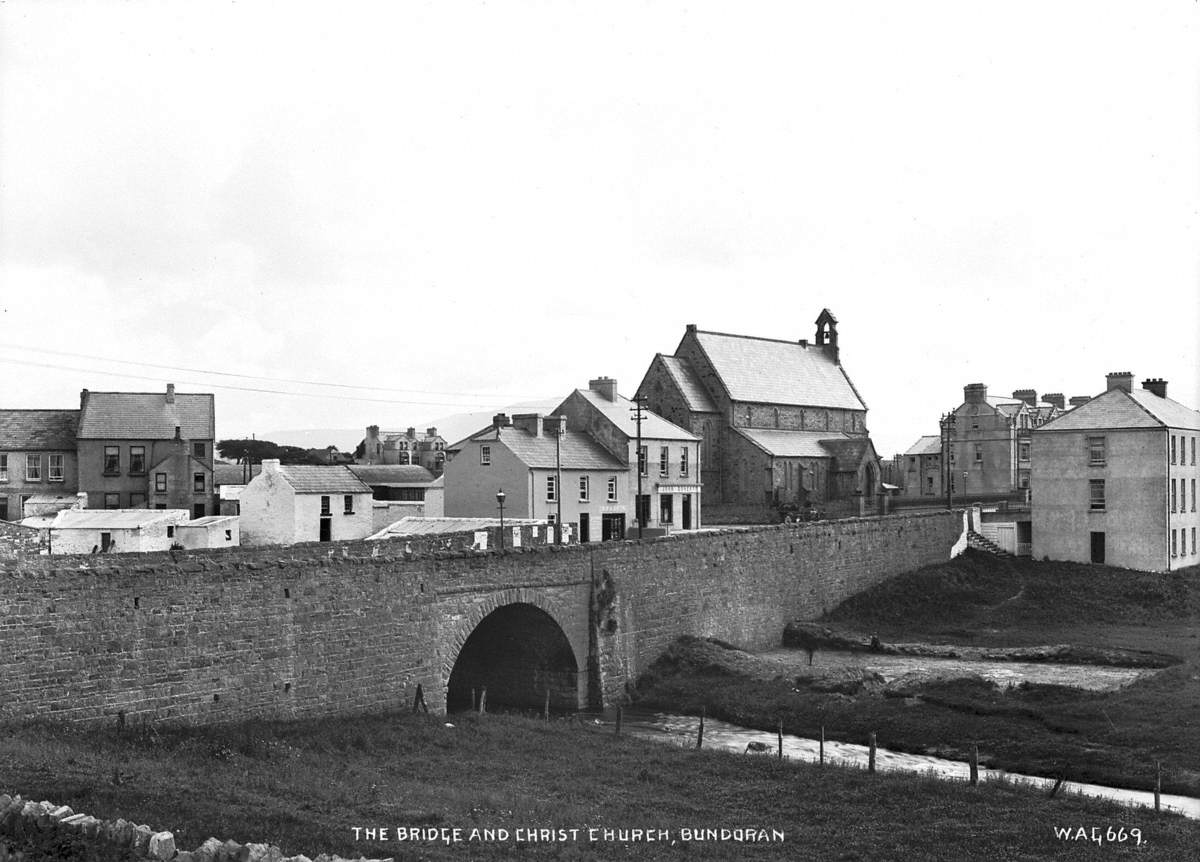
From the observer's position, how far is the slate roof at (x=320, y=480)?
5659 cm

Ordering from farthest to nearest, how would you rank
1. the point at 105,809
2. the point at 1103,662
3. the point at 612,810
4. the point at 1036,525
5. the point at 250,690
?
the point at 1036,525 < the point at 1103,662 < the point at 250,690 < the point at 612,810 < the point at 105,809

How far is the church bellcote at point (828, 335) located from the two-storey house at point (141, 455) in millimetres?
47190

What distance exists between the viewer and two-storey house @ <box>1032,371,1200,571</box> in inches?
2269

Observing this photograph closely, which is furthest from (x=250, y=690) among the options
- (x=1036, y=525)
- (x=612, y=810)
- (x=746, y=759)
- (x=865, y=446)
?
(x=865, y=446)

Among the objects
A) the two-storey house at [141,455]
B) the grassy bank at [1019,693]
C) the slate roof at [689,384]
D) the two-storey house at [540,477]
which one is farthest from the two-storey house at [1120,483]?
the two-storey house at [141,455]

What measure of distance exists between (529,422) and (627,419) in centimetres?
684

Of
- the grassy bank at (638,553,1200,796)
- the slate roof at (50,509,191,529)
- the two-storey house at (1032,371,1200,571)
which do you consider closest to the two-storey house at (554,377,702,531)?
the grassy bank at (638,553,1200,796)

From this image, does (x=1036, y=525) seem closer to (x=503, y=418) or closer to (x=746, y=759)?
(x=503, y=418)

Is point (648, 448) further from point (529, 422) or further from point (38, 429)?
point (38, 429)

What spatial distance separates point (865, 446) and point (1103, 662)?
135 ft

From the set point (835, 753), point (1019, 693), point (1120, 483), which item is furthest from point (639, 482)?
point (835, 753)

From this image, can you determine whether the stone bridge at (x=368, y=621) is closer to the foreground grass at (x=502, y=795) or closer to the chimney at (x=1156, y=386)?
the foreground grass at (x=502, y=795)

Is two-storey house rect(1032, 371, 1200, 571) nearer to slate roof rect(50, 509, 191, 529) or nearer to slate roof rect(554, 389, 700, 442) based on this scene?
slate roof rect(554, 389, 700, 442)

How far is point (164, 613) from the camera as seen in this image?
25766 millimetres
